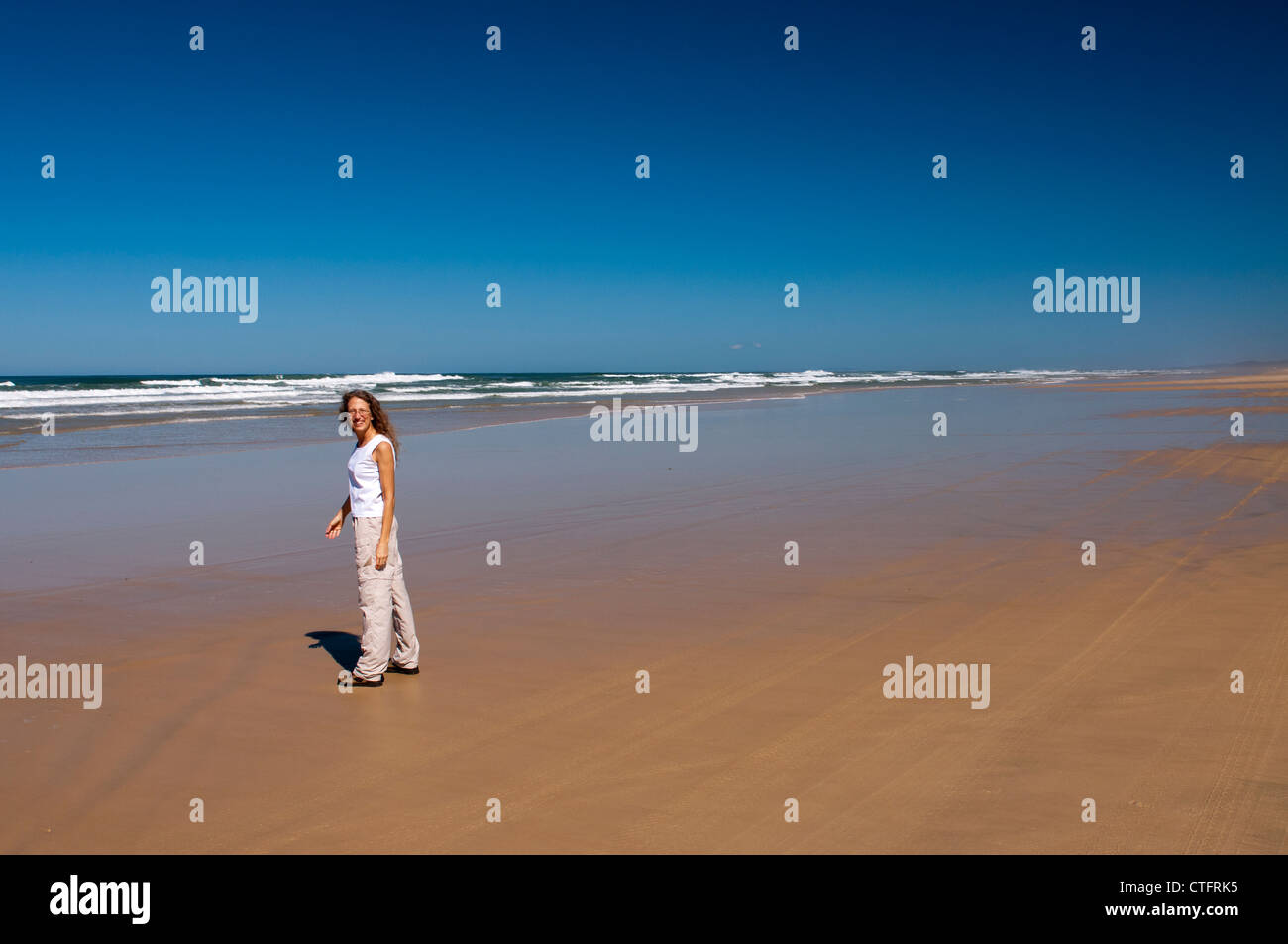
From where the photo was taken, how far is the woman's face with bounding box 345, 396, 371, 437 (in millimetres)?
5738

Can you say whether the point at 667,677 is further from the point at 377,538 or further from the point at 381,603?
the point at 377,538

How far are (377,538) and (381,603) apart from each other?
1.29ft

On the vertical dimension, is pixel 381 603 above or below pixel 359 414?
below

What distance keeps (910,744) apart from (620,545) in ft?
16.6

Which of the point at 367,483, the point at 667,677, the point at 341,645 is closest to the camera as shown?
the point at 667,677

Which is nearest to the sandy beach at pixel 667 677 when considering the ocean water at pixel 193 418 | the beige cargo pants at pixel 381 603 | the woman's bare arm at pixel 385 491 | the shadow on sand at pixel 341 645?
the shadow on sand at pixel 341 645

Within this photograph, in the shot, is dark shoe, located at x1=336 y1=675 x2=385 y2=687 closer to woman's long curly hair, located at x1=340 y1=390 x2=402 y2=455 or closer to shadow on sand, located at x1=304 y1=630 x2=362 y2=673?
shadow on sand, located at x1=304 y1=630 x2=362 y2=673

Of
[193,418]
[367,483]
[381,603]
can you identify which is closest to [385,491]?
[367,483]

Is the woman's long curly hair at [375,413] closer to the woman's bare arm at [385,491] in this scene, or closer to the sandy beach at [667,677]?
the woman's bare arm at [385,491]

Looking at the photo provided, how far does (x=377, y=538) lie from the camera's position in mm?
5688

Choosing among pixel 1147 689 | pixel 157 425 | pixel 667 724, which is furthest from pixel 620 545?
pixel 157 425

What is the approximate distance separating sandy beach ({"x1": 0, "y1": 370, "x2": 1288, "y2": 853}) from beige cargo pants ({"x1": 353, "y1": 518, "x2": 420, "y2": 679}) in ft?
0.77

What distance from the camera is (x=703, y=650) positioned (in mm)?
6035
